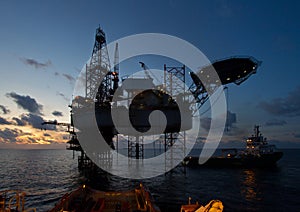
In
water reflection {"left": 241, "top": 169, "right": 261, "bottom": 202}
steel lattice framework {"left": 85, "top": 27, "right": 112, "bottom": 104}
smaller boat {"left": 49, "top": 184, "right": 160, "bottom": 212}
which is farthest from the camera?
steel lattice framework {"left": 85, "top": 27, "right": 112, "bottom": 104}

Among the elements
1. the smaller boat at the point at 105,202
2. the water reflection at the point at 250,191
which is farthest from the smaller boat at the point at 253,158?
the smaller boat at the point at 105,202

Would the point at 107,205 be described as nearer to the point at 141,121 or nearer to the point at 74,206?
the point at 74,206

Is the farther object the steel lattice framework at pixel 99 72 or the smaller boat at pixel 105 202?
the steel lattice framework at pixel 99 72

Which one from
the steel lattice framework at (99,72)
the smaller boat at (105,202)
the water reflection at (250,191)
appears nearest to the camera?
the smaller boat at (105,202)

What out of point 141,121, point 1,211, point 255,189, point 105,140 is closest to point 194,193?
point 255,189

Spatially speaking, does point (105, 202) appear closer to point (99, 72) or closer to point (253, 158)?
point (99, 72)

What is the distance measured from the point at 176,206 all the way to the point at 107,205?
14.3 metres

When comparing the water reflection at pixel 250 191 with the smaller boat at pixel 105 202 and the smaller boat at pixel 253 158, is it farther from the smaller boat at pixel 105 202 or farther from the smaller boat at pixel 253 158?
the smaller boat at pixel 253 158

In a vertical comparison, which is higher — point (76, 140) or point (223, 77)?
point (223, 77)

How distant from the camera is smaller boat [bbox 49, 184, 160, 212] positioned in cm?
1537

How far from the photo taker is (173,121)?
147 ft

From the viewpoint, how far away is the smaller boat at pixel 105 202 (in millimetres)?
15372

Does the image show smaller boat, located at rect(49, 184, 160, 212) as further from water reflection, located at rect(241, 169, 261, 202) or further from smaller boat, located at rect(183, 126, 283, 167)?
smaller boat, located at rect(183, 126, 283, 167)

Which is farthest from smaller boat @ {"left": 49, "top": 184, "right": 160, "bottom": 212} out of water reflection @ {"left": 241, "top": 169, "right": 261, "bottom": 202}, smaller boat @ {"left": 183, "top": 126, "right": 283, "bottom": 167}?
smaller boat @ {"left": 183, "top": 126, "right": 283, "bottom": 167}
